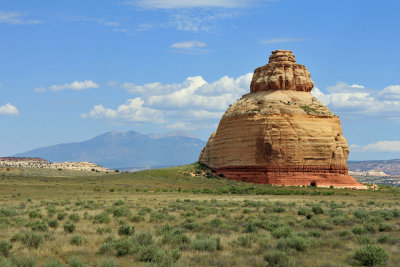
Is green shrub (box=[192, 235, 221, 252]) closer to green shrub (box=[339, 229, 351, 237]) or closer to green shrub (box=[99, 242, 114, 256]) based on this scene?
green shrub (box=[99, 242, 114, 256])

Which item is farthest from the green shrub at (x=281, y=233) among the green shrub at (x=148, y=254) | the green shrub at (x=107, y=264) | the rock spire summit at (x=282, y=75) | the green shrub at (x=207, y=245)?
the rock spire summit at (x=282, y=75)

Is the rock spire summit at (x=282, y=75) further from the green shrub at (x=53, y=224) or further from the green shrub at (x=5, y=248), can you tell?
the green shrub at (x=5, y=248)

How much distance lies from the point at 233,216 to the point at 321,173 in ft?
144

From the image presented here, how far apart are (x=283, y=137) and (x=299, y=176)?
598 centimetres

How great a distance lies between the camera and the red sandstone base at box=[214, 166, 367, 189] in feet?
210

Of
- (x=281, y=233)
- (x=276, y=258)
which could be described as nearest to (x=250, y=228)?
(x=281, y=233)

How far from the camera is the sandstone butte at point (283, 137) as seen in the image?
2557 inches

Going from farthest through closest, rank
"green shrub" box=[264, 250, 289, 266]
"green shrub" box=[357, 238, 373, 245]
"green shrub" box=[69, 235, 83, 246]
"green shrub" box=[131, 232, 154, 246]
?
1. "green shrub" box=[357, 238, 373, 245]
2. "green shrub" box=[69, 235, 83, 246]
3. "green shrub" box=[131, 232, 154, 246]
4. "green shrub" box=[264, 250, 289, 266]

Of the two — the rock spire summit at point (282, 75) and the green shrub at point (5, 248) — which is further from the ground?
the rock spire summit at point (282, 75)

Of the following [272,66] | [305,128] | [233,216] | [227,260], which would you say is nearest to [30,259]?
[227,260]

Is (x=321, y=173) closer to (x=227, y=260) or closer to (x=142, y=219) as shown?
(x=142, y=219)

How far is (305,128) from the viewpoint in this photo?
6594cm

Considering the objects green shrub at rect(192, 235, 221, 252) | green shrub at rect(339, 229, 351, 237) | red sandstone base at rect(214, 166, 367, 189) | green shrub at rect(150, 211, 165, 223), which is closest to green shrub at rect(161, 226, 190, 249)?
green shrub at rect(192, 235, 221, 252)

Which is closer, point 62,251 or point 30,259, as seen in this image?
point 30,259
